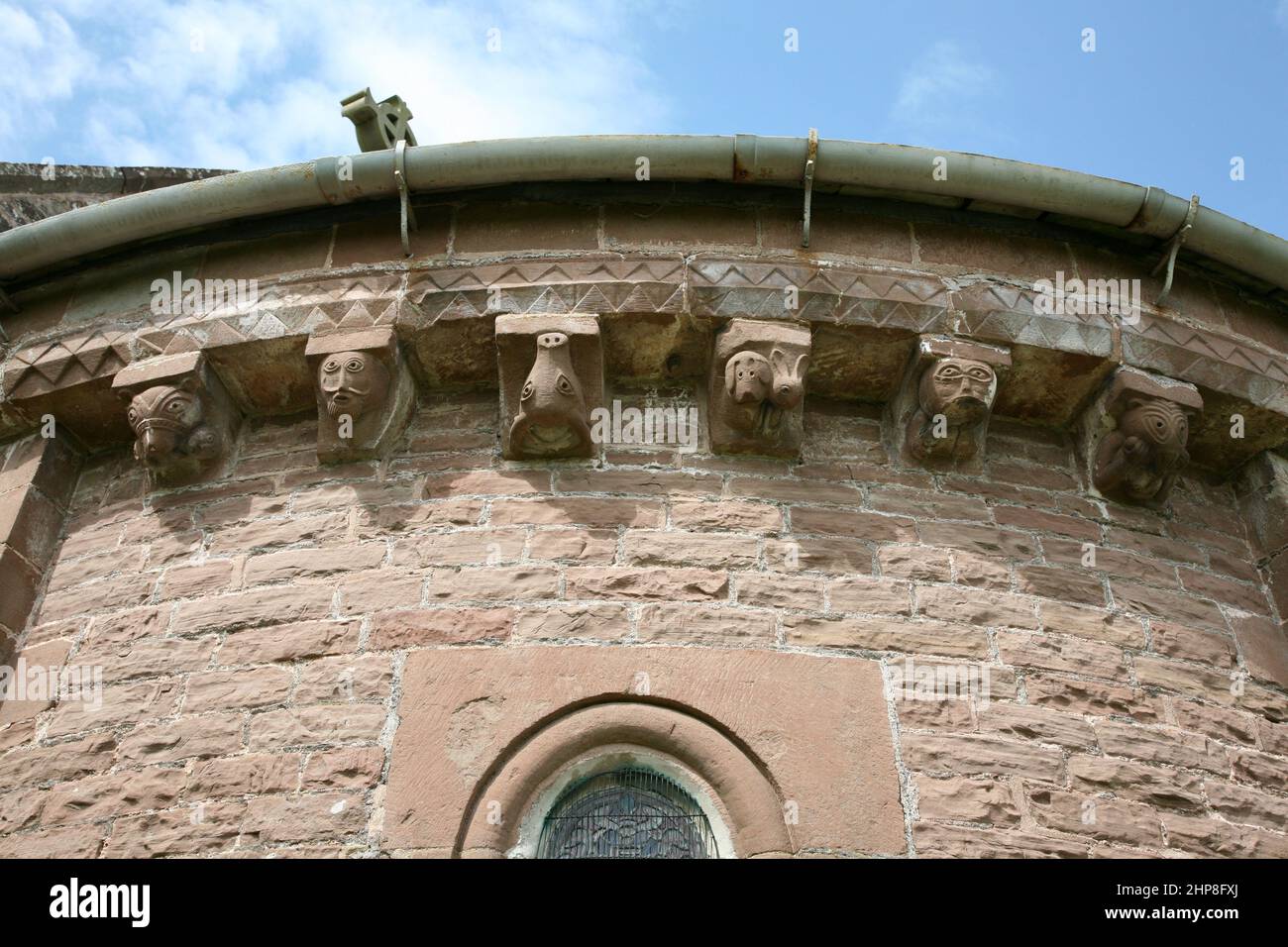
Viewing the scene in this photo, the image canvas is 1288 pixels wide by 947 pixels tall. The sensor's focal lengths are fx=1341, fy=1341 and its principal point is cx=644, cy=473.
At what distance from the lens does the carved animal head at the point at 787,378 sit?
4695 millimetres

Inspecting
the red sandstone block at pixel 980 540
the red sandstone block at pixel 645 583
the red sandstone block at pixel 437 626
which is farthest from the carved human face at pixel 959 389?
the red sandstone block at pixel 437 626

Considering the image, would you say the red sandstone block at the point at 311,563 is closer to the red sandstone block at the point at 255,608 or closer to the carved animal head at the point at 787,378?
the red sandstone block at the point at 255,608

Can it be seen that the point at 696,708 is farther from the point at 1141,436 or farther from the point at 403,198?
the point at 403,198

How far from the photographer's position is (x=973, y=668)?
4.23 metres

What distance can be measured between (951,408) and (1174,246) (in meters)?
1.25

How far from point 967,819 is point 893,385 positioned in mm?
1751

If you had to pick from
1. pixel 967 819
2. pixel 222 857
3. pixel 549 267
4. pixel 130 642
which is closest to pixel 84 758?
pixel 130 642

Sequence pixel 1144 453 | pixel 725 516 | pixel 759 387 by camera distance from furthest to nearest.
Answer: pixel 1144 453, pixel 759 387, pixel 725 516

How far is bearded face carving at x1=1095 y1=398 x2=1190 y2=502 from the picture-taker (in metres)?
4.86

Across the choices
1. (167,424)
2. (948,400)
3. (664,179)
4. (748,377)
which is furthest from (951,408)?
(167,424)

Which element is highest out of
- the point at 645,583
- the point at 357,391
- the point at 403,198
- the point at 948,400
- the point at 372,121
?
the point at 372,121

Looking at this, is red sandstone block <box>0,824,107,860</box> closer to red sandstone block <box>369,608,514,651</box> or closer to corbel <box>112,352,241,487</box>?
red sandstone block <box>369,608,514,651</box>

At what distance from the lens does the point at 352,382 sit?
15.6 ft

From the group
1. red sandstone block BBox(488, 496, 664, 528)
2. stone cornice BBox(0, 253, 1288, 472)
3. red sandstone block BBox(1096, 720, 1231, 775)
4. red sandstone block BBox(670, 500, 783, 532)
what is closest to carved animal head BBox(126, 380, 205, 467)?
stone cornice BBox(0, 253, 1288, 472)
